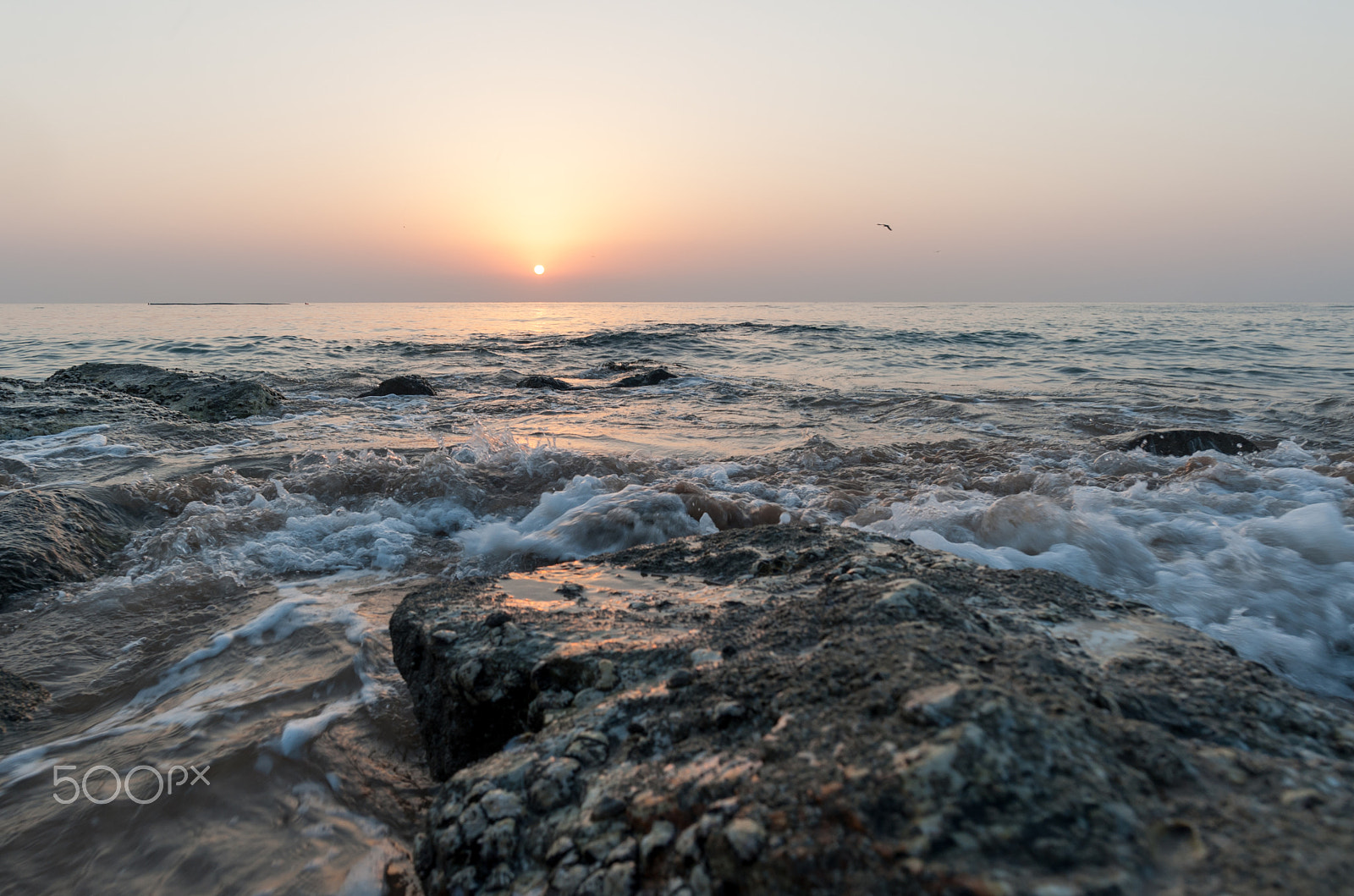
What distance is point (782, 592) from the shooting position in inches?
85.8

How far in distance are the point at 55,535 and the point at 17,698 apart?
6.05 ft

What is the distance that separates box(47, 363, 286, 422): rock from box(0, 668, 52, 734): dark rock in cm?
707

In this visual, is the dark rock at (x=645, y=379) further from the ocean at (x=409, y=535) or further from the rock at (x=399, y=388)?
the rock at (x=399, y=388)

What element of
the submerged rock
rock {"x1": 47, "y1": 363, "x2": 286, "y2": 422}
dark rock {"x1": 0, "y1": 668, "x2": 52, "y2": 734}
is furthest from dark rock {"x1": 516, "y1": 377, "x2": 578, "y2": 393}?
dark rock {"x1": 0, "y1": 668, "x2": 52, "y2": 734}

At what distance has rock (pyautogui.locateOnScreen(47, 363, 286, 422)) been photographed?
29.9 ft

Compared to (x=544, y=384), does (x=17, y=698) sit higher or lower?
lower

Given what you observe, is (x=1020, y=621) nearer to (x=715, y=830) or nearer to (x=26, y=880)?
(x=715, y=830)

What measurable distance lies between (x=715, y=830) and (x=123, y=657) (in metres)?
3.04

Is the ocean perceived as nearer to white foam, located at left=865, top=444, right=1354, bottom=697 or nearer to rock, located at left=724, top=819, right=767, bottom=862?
white foam, located at left=865, top=444, right=1354, bottom=697

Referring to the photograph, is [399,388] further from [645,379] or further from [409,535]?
[409,535]

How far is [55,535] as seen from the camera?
386 cm

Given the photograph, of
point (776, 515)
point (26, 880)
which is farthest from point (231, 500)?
point (776, 515)

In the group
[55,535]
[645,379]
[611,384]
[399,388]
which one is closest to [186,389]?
[399,388]

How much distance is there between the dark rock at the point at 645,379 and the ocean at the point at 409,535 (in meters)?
2.17
